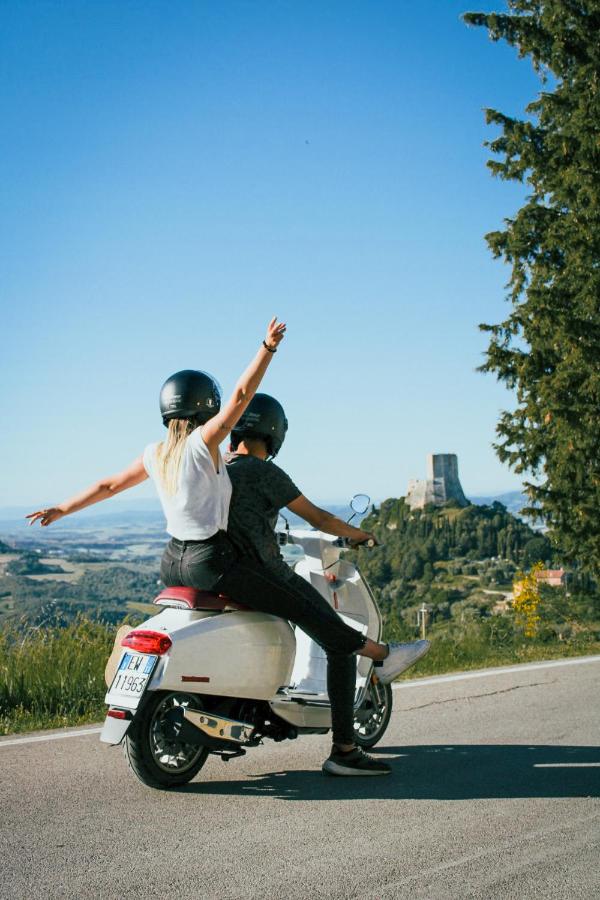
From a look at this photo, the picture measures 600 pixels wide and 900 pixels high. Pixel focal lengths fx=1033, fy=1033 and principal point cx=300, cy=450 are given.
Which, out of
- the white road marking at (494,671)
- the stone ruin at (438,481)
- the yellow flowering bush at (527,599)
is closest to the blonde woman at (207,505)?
the white road marking at (494,671)

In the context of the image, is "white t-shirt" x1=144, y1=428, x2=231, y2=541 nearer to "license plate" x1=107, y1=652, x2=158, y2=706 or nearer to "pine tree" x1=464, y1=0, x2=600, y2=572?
"license plate" x1=107, y1=652, x2=158, y2=706

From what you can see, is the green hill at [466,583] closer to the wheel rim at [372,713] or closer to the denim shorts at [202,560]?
the wheel rim at [372,713]

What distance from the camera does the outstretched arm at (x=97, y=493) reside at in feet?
17.5

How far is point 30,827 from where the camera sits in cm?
436

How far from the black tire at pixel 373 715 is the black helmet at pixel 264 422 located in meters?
1.57

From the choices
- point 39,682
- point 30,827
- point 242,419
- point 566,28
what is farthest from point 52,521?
point 566,28

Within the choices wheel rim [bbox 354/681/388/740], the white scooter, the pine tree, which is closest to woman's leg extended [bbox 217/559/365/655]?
the white scooter

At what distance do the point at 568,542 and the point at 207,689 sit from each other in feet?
54.7

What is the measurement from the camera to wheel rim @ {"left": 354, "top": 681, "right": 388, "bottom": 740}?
594 cm

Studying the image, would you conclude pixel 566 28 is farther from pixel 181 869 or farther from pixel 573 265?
pixel 181 869

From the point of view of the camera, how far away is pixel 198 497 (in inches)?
193

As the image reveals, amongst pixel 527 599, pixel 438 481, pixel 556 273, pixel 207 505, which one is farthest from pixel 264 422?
pixel 438 481

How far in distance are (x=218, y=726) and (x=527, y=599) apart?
1107cm

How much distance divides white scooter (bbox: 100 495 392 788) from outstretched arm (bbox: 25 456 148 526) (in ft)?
2.01
